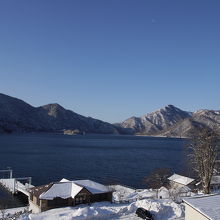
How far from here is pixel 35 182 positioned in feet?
264

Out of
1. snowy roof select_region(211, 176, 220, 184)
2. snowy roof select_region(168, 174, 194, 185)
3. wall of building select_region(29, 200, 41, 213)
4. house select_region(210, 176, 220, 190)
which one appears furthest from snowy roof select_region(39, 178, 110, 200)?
snowy roof select_region(211, 176, 220, 184)

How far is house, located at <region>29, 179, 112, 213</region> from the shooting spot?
143ft

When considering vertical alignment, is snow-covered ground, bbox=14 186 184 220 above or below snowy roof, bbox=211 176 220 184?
above

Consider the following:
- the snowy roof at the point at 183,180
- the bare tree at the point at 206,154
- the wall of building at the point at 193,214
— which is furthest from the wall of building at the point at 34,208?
the snowy roof at the point at 183,180

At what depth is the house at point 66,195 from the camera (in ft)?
143

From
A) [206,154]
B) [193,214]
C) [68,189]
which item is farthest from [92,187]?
[193,214]

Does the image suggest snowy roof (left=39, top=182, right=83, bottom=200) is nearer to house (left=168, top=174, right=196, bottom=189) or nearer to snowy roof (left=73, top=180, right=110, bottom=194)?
snowy roof (left=73, top=180, right=110, bottom=194)

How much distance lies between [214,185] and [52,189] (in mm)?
40397

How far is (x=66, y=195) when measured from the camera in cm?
4447

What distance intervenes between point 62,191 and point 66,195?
123cm

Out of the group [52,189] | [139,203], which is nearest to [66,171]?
[52,189]

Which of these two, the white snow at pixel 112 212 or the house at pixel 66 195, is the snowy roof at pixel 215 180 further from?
the house at pixel 66 195

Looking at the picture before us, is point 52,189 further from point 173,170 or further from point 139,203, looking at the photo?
point 173,170

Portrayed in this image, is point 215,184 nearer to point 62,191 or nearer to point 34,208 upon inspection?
point 62,191
